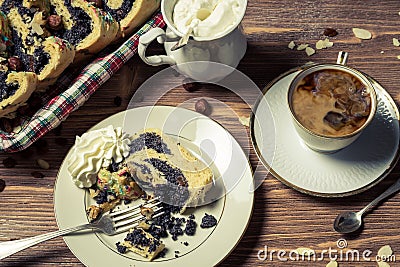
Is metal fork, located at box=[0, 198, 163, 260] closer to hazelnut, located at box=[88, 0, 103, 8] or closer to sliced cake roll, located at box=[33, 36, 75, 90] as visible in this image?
sliced cake roll, located at box=[33, 36, 75, 90]

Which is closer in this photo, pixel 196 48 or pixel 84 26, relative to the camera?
pixel 196 48

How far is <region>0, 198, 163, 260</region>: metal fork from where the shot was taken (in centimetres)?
179

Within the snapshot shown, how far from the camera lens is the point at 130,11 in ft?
6.77

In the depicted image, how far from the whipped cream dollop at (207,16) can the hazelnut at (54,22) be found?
1.33 feet

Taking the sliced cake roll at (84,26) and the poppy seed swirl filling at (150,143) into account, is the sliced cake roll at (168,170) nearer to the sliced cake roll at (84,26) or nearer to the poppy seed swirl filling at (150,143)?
the poppy seed swirl filling at (150,143)

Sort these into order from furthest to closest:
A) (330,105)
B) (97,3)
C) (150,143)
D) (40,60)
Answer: (97,3)
(40,60)
(150,143)
(330,105)

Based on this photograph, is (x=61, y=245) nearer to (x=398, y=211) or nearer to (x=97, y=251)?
(x=97, y=251)

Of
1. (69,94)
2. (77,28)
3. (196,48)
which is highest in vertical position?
(196,48)

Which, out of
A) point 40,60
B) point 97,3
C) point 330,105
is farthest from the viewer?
point 97,3

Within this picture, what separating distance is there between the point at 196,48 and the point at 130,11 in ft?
1.01

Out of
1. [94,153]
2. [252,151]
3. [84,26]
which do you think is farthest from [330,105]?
[84,26]

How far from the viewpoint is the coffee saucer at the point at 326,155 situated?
1.82 meters

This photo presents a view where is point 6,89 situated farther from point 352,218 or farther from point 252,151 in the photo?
point 352,218

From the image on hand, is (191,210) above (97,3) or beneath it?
beneath
